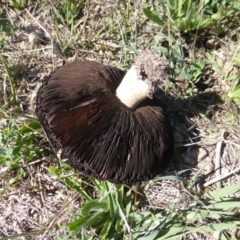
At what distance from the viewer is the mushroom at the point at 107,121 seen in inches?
84.6

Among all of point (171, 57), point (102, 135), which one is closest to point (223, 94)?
point (171, 57)

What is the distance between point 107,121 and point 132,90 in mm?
224

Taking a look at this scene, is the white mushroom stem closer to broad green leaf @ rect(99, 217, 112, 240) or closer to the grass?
the grass

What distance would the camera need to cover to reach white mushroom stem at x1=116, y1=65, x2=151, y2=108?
2.20 meters

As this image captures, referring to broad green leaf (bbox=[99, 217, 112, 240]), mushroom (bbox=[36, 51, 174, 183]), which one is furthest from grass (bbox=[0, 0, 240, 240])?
mushroom (bbox=[36, 51, 174, 183])

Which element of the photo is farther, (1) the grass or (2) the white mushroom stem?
(1) the grass

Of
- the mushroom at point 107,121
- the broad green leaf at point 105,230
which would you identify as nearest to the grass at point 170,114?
the broad green leaf at point 105,230

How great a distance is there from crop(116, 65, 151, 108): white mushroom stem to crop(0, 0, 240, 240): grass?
49 cm

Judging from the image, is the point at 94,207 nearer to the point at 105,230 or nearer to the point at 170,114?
the point at 105,230

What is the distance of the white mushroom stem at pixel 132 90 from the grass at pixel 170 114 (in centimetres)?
49

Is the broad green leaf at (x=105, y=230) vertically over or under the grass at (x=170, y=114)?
under

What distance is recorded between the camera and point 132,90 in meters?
2.23

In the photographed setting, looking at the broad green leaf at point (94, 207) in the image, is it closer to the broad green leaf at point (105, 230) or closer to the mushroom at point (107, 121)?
the broad green leaf at point (105, 230)

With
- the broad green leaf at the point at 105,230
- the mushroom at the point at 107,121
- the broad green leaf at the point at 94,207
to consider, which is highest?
A: the mushroom at the point at 107,121
